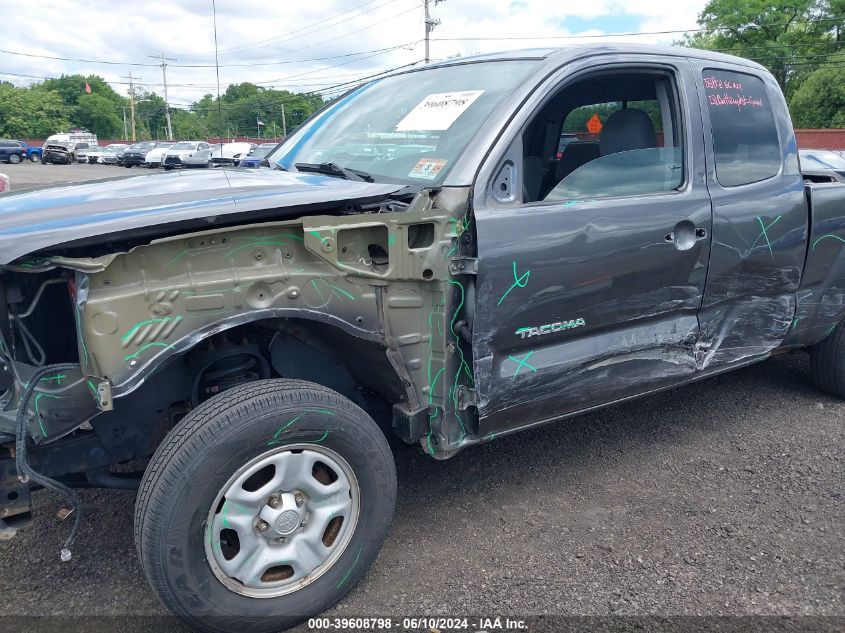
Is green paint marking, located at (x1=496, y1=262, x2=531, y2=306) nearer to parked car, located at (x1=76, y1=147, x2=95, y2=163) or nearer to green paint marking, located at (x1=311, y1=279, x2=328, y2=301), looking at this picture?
green paint marking, located at (x1=311, y1=279, x2=328, y2=301)

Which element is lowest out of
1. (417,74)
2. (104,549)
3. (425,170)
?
(104,549)

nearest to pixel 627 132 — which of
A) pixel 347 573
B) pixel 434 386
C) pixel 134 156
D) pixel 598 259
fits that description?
pixel 598 259

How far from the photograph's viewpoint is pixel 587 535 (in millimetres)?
2904

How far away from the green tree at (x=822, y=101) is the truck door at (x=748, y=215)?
33070 millimetres

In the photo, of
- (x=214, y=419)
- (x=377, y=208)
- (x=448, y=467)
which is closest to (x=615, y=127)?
(x=377, y=208)

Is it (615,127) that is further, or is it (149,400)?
(615,127)

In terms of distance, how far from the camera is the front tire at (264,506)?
209 cm

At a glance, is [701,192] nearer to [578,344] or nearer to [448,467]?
[578,344]

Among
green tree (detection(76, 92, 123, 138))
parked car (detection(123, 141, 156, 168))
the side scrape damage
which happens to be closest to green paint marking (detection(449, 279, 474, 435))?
the side scrape damage

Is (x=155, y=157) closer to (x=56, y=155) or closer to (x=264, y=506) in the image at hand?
(x=56, y=155)

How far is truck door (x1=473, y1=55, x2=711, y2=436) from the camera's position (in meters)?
2.59

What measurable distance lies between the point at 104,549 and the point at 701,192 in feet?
9.65

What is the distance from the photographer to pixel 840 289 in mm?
→ 3893

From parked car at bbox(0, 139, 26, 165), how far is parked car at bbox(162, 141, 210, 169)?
11.7 m
